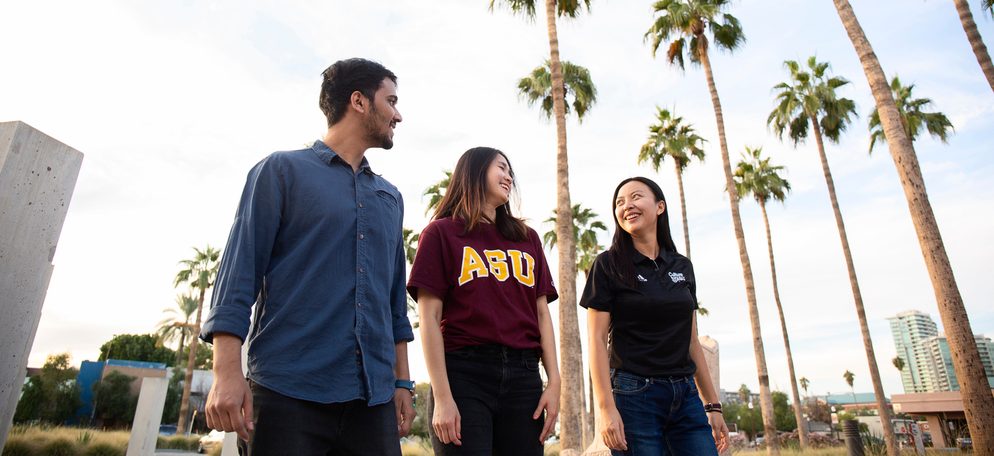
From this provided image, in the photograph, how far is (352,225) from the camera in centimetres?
220

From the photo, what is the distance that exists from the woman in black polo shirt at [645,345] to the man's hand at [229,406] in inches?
70.8

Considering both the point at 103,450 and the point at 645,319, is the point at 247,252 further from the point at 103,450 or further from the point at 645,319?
the point at 103,450

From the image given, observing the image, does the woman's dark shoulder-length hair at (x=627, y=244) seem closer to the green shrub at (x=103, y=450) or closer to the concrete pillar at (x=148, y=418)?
the concrete pillar at (x=148, y=418)

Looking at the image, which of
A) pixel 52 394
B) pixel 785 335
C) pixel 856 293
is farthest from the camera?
pixel 52 394

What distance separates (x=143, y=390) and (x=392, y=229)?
13.9 meters

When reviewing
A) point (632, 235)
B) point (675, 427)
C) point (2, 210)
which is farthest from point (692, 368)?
point (2, 210)

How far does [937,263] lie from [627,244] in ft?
19.4

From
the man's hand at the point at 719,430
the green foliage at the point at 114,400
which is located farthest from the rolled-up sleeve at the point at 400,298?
the green foliage at the point at 114,400

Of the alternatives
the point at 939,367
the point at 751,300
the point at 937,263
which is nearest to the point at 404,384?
the point at 937,263

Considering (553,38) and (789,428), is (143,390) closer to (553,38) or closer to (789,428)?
(553,38)

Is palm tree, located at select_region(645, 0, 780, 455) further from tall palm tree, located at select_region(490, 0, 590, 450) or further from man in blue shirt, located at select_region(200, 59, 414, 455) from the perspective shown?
man in blue shirt, located at select_region(200, 59, 414, 455)

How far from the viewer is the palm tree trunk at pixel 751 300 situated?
1733 centimetres

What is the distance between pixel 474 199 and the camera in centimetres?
304

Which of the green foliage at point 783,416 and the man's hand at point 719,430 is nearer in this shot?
the man's hand at point 719,430
